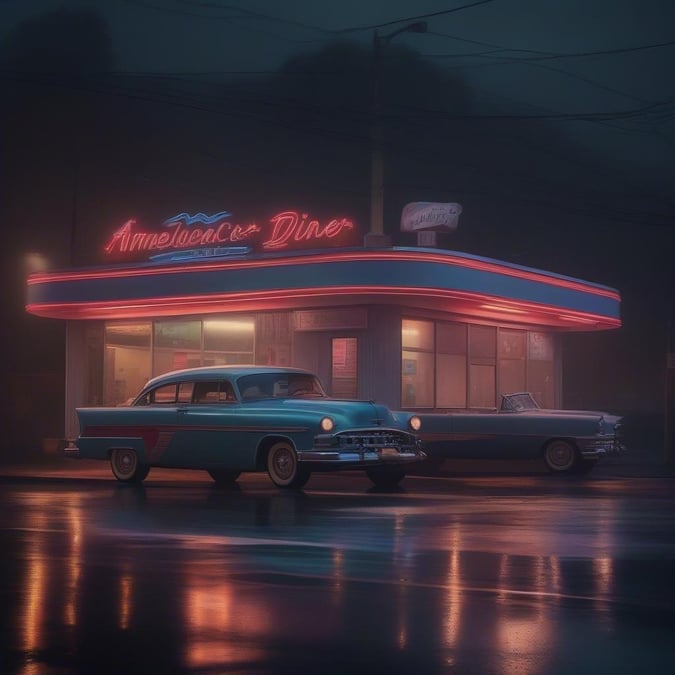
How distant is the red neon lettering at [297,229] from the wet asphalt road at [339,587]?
1197 cm

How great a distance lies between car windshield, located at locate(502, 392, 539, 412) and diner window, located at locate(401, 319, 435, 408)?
4391 mm

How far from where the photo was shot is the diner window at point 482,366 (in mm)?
32188

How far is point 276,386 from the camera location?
806 inches

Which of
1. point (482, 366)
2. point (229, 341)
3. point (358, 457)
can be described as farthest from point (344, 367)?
point (358, 457)

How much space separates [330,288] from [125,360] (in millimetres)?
8105

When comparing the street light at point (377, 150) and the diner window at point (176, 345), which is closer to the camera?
the street light at point (377, 150)

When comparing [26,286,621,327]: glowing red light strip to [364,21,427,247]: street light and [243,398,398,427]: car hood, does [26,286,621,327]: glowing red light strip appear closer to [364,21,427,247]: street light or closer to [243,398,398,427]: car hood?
[364,21,427,247]: street light

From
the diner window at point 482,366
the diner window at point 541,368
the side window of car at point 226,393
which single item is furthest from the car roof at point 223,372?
the diner window at point 541,368

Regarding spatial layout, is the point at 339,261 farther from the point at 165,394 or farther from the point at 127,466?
the point at 127,466

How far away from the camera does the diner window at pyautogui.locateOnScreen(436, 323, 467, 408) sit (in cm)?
3091

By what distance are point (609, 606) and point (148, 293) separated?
76.1ft

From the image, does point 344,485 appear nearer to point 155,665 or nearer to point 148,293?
point 148,293

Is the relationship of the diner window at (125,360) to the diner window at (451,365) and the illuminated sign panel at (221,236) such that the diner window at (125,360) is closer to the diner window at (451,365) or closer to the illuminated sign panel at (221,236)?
the illuminated sign panel at (221,236)

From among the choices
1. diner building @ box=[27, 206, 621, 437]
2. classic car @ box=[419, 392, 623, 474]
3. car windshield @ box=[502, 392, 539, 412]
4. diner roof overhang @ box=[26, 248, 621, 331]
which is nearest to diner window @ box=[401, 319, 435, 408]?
diner building @ box=[27, 206, 621, 437]
